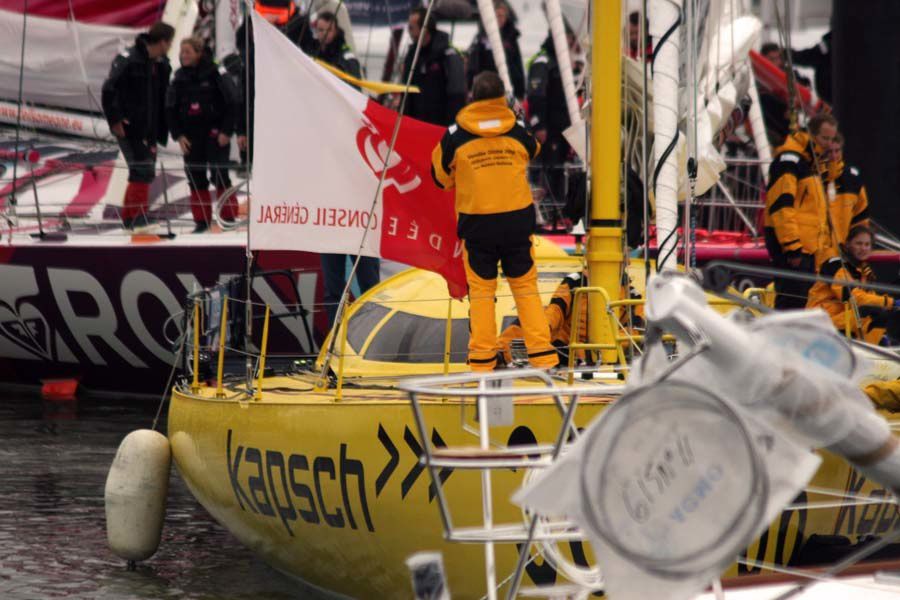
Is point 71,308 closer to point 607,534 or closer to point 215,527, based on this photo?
point 215,527

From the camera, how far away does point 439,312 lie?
866 cm

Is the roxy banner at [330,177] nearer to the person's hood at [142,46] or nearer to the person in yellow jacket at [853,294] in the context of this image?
the person in yellow jacket at [853,294]

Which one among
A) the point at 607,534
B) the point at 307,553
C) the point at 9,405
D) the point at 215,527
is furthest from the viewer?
the point at 9,405

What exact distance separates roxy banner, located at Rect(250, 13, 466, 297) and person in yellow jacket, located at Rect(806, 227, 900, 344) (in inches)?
78.7

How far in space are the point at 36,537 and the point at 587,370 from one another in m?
3.75

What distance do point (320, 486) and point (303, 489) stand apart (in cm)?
17

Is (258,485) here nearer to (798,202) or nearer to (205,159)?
(798,202)

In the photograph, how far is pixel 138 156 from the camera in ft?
48.4

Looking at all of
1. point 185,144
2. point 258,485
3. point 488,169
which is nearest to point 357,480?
point 258,485

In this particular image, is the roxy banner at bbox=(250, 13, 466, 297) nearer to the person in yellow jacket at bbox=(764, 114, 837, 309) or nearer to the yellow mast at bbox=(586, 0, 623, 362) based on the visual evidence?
the yellow mast at bbox=(586, 0, 623, 362)

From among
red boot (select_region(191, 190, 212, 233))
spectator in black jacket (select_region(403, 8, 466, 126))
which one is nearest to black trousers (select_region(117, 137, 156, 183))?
red boot (select_region(191, 190, 212, 233))

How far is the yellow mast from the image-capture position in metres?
7.59

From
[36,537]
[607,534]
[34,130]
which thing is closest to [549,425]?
[607,534]

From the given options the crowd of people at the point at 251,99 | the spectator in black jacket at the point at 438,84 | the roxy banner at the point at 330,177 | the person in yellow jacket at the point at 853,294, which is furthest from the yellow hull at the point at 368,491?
the spectator in black jacket at the point at 438,84
